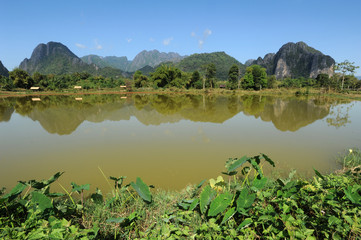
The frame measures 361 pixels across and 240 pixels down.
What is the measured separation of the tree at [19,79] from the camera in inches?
1296

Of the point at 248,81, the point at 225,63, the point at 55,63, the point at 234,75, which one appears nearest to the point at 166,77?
the point at 234,75

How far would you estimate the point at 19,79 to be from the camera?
32.8 meters

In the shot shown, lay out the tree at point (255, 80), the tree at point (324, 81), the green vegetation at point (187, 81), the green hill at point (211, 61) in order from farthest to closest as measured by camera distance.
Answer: the green hill at point (211, 61), the tree at point (255, 80), the green vegetation at point (187, 81), the tree at point (324, 81)

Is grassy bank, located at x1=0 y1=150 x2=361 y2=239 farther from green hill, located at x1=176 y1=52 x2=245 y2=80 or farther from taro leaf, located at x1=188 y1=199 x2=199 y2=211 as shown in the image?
green hill, located at x1=176 y1=52 x2=245 y2=80

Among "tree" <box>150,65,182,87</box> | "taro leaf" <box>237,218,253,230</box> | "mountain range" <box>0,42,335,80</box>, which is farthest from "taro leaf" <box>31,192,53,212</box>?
"mountain range" <box>0,42,335,80</box>

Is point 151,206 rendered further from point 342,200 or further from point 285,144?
point 285,144

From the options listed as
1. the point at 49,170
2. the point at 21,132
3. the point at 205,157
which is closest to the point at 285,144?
the point at 205,157

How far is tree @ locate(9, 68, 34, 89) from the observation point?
1296 inches

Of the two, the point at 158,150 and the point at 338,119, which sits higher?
the point at 338,119

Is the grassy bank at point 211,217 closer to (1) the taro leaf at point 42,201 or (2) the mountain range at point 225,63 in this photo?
(1) the taro leaf at point 42,201

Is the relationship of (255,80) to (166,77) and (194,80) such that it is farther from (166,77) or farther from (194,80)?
(166,77)

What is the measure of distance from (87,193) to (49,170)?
163 cm

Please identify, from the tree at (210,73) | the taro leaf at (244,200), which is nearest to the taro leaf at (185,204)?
the taro leaf at (244,200)

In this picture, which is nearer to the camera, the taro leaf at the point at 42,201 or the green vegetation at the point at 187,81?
the taro leaf at the point at 42,201
